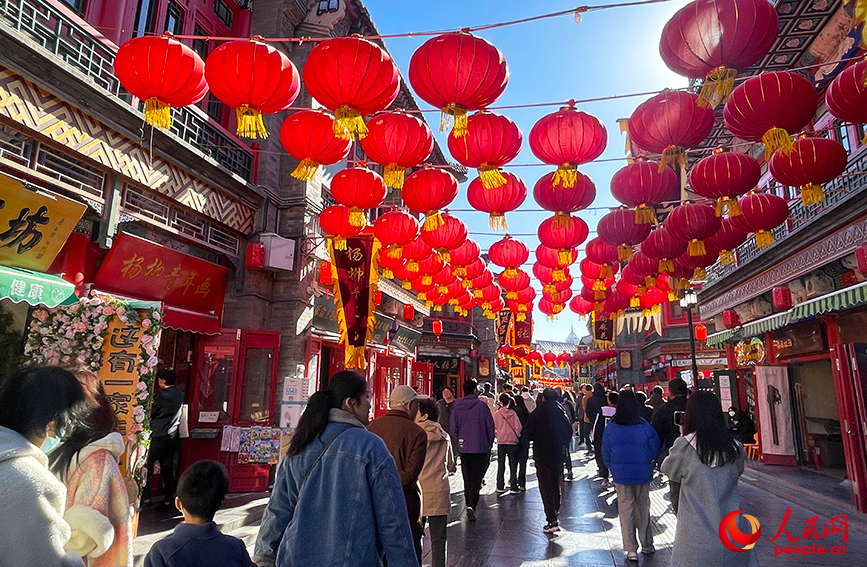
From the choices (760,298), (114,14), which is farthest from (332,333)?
(760,298)

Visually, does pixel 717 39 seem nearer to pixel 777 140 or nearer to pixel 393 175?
pixel 777 140

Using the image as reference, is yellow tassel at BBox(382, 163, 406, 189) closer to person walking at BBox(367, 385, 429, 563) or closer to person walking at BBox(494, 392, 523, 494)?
person walking at BBox(367, 385, 429, 563)

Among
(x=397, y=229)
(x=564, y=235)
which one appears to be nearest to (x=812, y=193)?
(x=564, y=235)

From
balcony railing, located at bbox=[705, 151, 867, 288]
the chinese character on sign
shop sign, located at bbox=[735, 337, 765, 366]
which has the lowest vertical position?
shop sign, located at bbox=[735, 337, 765, 366]

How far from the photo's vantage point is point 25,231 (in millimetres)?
5969

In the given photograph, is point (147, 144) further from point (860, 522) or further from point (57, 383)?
point (860, 522)

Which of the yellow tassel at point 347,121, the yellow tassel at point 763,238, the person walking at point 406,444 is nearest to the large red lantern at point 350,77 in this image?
the yellow tassel at point 347,121

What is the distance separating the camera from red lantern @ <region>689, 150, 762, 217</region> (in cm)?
660

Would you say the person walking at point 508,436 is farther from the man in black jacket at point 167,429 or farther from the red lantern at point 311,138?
the red lantern at point 311,138

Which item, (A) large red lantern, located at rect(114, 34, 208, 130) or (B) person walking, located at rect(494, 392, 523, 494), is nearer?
(A) large red lantern, located at rect(114, 34, 208, 130)

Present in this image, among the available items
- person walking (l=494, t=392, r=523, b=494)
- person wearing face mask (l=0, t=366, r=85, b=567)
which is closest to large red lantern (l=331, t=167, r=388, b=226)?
person walking (l=494, t=392, r=523, b=494)

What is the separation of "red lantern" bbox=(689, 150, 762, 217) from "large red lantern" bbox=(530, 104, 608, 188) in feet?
5.76

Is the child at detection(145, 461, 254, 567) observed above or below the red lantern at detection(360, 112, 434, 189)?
below

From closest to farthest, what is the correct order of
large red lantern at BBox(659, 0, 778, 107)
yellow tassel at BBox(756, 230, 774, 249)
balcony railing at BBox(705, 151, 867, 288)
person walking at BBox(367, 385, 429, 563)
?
person walking at BBox(367, 385, 429, 563), large red lantern at BBox(659, 0, 778, 107), yellow tassel at BBox(756, 230, 774, 249), balcony railing at BBox(705, 151, 867, 288)
